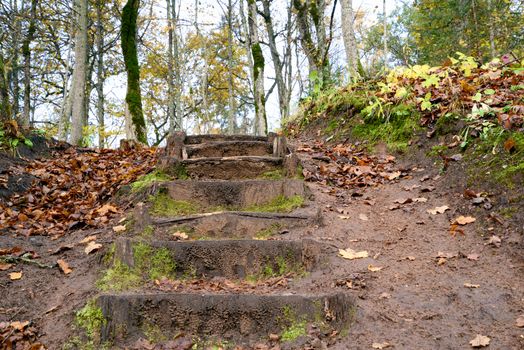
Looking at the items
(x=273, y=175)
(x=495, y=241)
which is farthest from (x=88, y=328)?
(x=495, y=241)

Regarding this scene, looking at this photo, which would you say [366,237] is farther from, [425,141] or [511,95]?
[511,95]

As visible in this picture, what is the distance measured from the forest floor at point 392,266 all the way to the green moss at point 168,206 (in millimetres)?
379

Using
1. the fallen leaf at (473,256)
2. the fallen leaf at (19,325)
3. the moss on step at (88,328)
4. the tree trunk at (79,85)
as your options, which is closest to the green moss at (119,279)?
the moss on step at (88,328)

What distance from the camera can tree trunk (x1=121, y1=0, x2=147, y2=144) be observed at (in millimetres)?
9820

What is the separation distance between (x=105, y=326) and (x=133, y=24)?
9.08 metres

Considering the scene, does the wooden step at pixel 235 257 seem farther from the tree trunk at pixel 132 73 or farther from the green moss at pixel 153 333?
the tree trunk at pixel 132 73

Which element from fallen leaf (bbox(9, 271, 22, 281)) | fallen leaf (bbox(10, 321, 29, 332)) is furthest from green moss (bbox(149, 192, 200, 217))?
fallen leaf (bbox(10, 321, 29, 332))

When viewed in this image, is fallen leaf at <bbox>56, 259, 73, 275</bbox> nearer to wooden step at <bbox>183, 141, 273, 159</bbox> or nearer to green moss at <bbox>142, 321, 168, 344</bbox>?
green moss at <bbox>142, 321, 168, 344</bbox>

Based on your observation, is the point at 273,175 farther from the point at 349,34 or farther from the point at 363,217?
the point at 349,34

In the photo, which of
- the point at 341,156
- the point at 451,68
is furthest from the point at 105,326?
the point at 451,68

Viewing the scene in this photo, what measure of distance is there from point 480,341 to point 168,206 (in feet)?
10.6

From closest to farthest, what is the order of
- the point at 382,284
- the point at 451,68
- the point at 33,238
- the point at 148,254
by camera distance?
the point at 382,284 → the point at 148,254 → the point at 33,238 → the point at 451,68

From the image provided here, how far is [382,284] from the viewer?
332 cm

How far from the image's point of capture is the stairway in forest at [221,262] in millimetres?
3100
